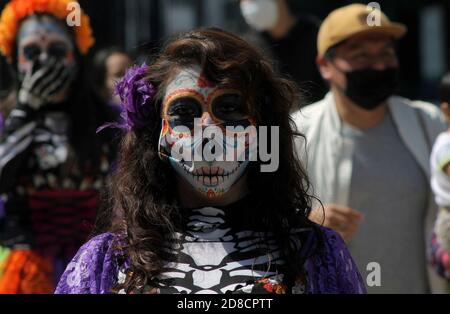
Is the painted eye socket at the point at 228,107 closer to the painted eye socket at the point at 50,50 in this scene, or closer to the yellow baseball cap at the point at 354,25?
the yellow baseball cap at the point at 354,25

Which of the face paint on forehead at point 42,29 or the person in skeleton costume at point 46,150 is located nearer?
the person in skeleton costume at point 46,150

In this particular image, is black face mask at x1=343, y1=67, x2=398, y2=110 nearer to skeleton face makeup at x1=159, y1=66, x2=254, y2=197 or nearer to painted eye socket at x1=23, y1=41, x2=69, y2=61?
painted eye socket at x1=23, y1=41, x2=69, y2=61

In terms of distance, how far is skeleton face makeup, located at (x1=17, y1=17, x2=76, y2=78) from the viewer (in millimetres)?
4395

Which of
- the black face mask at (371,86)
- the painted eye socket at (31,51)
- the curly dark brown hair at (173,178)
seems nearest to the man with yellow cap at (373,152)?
the black face mask at (371,86)

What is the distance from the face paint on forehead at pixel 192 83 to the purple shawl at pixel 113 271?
43cm

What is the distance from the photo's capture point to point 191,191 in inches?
104

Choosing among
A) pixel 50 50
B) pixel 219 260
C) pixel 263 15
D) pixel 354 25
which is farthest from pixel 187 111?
pixel 263 15

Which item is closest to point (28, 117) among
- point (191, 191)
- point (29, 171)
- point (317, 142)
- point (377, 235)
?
point (29, 171)

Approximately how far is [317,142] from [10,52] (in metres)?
1.48

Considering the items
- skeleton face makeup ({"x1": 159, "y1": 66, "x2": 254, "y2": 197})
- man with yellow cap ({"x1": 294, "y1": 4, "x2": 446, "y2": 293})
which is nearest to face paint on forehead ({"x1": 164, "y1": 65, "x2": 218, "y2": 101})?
skeleton face makeup ({"x1": 159, "y1": 66, "x2": 254, "y2": 197})

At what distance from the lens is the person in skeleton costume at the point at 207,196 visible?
248 centimetres
